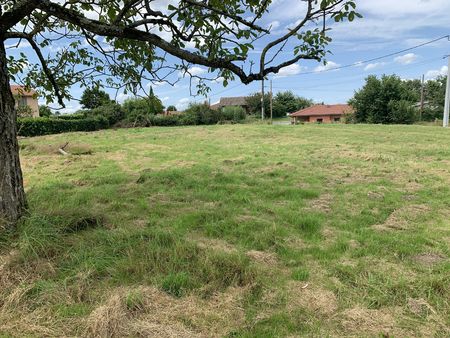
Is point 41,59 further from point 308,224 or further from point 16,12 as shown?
point 308,224

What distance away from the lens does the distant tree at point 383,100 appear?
3978 centimetres

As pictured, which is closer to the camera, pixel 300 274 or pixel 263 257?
pixel 300 274

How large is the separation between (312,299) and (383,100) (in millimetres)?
42292

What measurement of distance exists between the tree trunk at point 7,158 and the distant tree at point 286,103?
64.3 m

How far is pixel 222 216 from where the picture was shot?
5145mm

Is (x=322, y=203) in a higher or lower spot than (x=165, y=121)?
lower

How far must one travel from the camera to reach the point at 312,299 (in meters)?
3.01

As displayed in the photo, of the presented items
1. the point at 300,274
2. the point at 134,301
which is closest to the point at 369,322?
the point at 300,274

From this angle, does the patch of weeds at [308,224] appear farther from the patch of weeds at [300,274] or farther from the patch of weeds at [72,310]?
the patch of weeds at [72,310]

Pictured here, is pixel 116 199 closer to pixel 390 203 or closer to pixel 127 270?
pixel 127 270

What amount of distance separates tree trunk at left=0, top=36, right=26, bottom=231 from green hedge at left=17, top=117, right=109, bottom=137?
20228 mm

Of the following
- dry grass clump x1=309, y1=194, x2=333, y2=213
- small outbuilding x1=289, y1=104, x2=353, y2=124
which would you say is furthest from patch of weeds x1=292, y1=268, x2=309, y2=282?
small outbuilding x1=289, y1=104, x2=353, y2=124

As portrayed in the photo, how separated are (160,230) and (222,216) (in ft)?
3.55

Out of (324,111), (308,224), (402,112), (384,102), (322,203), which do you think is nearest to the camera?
(308,224)
